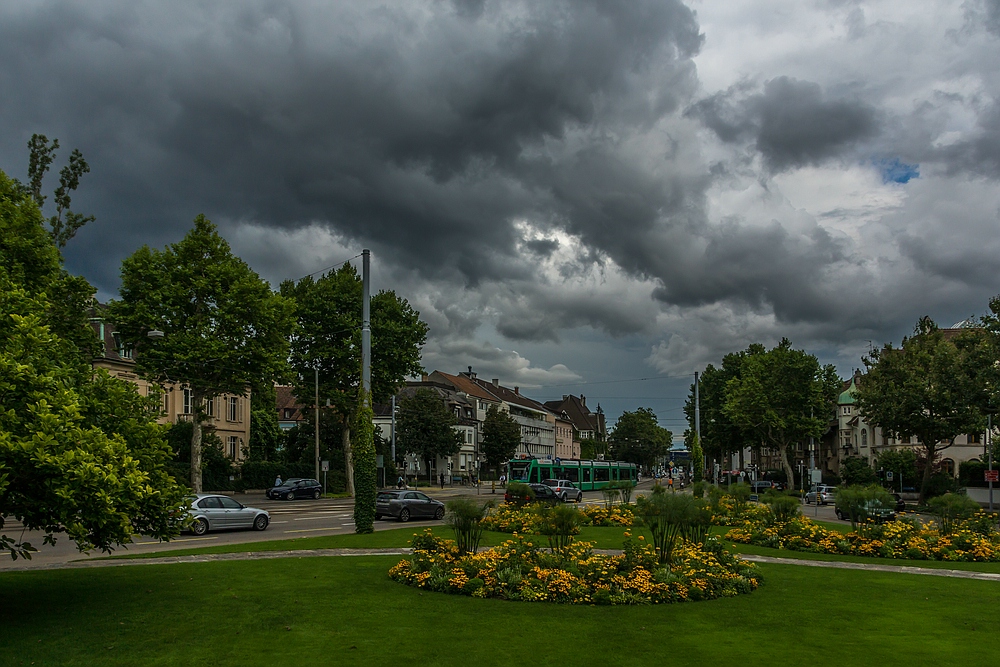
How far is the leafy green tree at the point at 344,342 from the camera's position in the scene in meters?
52.7

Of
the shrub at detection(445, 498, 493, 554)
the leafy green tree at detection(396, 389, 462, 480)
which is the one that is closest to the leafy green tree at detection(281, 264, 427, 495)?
the leafy green tree at detection(396, 389, 462, 480)

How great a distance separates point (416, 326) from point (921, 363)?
33329mm

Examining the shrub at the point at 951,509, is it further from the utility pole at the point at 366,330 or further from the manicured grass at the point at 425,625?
the utility pole at the point at 366,330

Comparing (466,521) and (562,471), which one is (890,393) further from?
(466,521)

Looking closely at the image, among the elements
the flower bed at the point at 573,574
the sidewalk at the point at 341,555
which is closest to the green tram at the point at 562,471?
the sidewalk at the point at 341,555

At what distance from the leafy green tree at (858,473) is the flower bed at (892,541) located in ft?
154

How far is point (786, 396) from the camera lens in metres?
72.1

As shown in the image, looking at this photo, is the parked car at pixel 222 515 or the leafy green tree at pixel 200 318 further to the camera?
the leafy green tree at pixel 200 318

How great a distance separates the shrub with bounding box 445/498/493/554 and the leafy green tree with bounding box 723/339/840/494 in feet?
198

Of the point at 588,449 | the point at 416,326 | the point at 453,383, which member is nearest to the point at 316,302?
the point at 416,326

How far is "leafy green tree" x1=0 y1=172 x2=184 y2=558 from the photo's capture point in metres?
9.66

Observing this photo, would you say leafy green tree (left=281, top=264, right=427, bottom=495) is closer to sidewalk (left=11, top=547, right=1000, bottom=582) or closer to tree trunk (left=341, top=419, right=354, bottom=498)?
tree trunk (left=341, top=419, right=354, bottom=498)

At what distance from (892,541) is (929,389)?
29936 millimetres

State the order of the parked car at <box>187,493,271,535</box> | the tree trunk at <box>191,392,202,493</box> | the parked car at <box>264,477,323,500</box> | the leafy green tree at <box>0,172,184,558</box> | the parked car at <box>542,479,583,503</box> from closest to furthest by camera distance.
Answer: the leafy green tree at <box>0,172,184,558</box> < the parked car at <box>187,493,271,535</box> < the tree trunk at <box>191,392,202,493</box> < the parked car at <box>542,479,583,503</box> < the parked car at <box>264,477,323,500</box>
